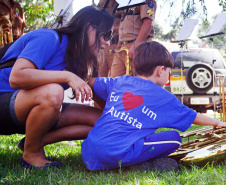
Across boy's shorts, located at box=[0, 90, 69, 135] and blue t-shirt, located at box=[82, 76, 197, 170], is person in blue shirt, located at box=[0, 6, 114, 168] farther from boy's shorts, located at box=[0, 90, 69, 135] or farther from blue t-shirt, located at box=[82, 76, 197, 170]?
blue t-shirt, located at box=[82, 76, 197, 170]

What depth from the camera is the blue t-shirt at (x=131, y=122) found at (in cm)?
184

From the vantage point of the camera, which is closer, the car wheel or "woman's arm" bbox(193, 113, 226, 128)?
"woman's arm" bbox(193, 113, 226, 128)

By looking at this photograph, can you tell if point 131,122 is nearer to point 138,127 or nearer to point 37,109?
point 138,127

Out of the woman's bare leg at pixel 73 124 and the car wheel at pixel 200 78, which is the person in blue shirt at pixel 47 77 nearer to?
the woman's bare leg at pixel 73 124

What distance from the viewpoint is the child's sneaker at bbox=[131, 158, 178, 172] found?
6.40 feet

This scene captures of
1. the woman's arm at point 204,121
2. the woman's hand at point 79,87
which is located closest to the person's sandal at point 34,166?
the woman's hand at point 79,87

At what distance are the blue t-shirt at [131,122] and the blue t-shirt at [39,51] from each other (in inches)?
19.6

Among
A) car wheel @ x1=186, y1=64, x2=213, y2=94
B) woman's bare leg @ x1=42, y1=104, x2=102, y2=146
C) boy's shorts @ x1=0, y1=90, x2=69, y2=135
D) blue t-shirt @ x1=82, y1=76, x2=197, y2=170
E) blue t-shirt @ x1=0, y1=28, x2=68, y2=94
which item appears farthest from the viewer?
car wheel @ x1=186, y1=64, x2=213, y2=94

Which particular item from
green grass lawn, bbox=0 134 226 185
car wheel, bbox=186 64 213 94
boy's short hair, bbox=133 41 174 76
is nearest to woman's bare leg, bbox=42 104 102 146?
green grass lawn, bbox=0 134 226 185

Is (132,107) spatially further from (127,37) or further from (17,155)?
(127,37)

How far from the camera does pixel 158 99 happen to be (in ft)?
6.31

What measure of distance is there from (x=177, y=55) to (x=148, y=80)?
17.2ft

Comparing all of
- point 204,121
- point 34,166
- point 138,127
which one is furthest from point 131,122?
point 34,166

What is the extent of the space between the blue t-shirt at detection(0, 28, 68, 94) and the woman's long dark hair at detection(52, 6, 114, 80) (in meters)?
0.05
